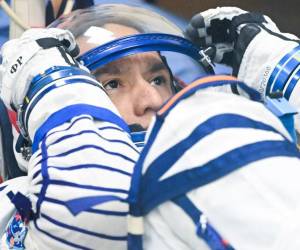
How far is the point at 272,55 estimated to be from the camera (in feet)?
2.79

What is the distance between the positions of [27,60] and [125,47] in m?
0.17

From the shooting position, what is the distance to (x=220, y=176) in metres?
0.39

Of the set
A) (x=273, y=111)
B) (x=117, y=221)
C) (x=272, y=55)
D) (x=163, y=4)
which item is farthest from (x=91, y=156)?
(x=163, y=4)

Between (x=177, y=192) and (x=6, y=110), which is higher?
(x=177, y=192)

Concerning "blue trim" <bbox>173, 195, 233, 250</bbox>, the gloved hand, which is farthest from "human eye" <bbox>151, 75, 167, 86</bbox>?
"blue trim" <bbox>173, 195, 233, 250</bbox>

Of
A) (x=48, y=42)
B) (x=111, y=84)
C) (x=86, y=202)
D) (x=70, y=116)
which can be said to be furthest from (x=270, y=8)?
(x=86, y=202)

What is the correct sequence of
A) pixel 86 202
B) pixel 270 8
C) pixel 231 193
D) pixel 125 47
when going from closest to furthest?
1. pixel 231 193
2. pixel 86 202
3. pixel 125 47
4. pixel 270 8

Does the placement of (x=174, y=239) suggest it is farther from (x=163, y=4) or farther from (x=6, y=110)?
(x=163, y=4)

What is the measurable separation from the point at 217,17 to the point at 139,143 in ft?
1.20

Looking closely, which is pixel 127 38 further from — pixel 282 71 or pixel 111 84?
pixel 282 71

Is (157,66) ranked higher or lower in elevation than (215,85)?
lower

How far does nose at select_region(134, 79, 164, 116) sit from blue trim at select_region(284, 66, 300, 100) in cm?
19

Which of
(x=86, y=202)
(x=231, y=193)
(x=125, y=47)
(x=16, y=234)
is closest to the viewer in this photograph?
(x=231, y=193)

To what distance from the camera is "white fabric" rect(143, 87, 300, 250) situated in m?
0.37
